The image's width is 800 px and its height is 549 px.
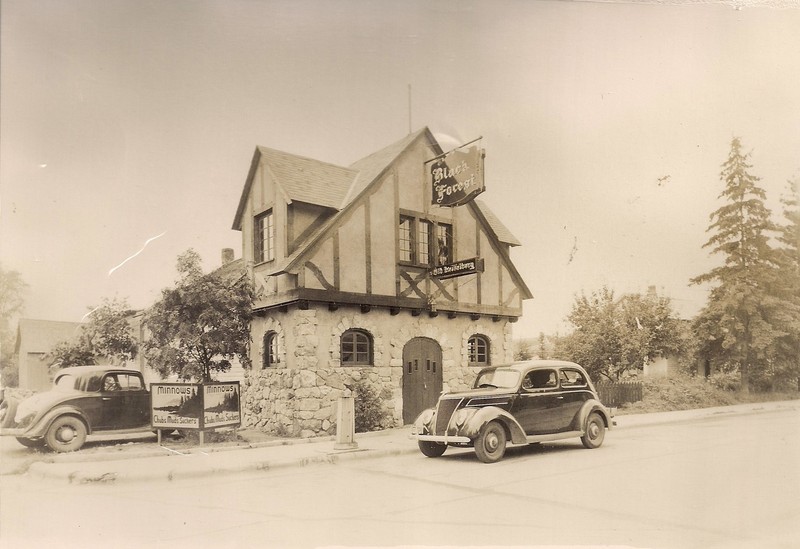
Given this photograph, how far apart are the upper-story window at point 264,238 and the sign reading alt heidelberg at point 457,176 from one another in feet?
6.37

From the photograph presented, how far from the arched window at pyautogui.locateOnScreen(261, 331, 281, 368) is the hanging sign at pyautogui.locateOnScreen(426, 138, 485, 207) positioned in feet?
9.24

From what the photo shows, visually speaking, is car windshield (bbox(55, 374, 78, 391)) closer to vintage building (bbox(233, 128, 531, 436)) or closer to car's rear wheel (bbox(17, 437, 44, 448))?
car's rear wheel (bbox(17, 437, 44, 448))

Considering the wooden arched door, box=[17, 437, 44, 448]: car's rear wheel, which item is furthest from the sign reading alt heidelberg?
box=[17, 437, 44, 448]: car's rear wheel

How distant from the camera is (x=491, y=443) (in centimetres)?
684

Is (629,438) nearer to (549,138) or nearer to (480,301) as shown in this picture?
(480,301)

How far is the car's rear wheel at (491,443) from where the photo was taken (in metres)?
6.73

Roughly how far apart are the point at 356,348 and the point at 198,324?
7.90 feet

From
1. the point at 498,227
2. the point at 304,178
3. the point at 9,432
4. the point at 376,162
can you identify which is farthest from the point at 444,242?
the point at 9,432

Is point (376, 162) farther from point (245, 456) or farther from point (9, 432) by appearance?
point (9, 432)

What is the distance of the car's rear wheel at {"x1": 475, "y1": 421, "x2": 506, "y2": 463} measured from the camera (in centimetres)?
673

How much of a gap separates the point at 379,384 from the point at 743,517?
15.1 ft

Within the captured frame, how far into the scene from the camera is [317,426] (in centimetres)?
791

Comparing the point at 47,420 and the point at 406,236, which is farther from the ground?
the point at 406,236

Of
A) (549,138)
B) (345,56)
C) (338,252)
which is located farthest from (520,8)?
(338,252)
